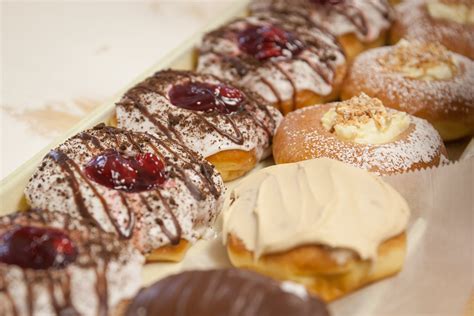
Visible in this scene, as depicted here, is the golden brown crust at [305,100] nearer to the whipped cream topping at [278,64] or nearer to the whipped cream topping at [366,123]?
the whipped cream topping at [278,64]

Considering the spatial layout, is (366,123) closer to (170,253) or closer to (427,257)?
(427,257)

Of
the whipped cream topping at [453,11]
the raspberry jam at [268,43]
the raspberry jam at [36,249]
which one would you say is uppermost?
the raspberry jam at [36,249]

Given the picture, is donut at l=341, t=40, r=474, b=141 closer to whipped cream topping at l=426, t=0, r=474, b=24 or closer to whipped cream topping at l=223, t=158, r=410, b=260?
whipped cream topping at l=426, t=0, r=474, b=24

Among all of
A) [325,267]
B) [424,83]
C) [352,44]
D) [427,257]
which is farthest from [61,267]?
[352,44]

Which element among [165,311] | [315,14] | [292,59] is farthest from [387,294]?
[315,14]

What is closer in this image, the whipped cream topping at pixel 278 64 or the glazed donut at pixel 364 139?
the glazed donut at pixel 364 139

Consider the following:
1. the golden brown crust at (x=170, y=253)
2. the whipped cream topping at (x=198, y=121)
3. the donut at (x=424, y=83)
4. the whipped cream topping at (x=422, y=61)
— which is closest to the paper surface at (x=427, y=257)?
the golden brown crust at (x=170, y=253)

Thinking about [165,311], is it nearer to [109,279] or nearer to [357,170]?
[109,279]
